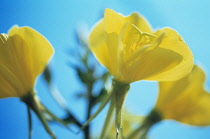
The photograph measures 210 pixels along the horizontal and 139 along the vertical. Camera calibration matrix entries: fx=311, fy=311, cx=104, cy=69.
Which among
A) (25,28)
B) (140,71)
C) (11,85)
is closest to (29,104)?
(11,85)

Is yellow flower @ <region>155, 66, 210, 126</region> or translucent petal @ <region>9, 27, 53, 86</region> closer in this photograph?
translucent petal @ <region>9, 27, 53, 86</region>

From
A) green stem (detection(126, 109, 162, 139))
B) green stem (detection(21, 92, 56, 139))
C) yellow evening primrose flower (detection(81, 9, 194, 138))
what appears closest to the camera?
yellow evening primrose flower (detection(81, 9, 194, 138))

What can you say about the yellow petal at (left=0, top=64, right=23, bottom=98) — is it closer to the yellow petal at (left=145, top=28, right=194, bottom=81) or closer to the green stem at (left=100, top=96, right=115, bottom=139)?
the green stem at (left=100, top=96, right=115, bottom=139)

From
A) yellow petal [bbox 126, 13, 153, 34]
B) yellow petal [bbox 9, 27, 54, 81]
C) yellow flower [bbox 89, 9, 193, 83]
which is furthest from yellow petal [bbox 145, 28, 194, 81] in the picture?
yellow petal [bbox 9, 27, 54, 81]

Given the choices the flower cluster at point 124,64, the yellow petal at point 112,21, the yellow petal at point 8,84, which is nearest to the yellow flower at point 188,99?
the flower cluster at point 124,64

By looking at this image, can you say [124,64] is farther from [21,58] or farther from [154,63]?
[21,58]

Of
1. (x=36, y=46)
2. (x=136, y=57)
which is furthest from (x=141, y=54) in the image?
(x=36, y=46)

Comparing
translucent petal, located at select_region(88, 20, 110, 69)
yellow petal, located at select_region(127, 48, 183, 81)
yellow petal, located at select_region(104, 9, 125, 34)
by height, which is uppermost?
yellow petal, located at select_region(104, 9, 125, 34)
